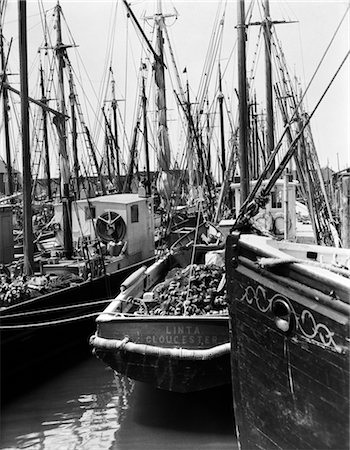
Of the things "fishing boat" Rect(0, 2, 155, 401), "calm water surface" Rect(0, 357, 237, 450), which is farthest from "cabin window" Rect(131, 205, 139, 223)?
"calm water surface" Rect(0, 357, 237, 450)

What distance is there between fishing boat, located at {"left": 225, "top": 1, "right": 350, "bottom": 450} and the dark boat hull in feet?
13.8

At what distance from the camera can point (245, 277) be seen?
5277 mm

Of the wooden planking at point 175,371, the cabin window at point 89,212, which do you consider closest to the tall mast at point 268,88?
the cabin window at point 89,212

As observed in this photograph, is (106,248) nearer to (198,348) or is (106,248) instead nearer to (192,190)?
(198,348)

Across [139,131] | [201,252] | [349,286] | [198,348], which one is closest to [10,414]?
[198,348]

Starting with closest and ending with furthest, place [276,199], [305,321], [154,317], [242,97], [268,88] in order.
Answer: [305,321], [154,317], [242,97], [276,199], [268,88]

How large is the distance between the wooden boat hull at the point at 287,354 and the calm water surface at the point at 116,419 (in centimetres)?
251

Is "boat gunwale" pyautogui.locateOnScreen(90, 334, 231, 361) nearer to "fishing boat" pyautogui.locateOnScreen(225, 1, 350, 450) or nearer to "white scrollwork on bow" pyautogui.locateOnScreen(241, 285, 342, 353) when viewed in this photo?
"fishing boat" pyautogui.locateOnScreen(225, 1, 350, 450)

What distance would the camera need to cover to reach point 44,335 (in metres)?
10.8

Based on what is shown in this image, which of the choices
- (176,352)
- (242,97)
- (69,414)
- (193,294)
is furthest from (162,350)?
(242,97)

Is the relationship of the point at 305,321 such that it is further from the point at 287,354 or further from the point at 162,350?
the point at 162,350

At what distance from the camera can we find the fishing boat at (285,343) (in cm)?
405

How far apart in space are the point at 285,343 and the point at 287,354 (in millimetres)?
100

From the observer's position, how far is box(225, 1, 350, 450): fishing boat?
→ 159 inches
